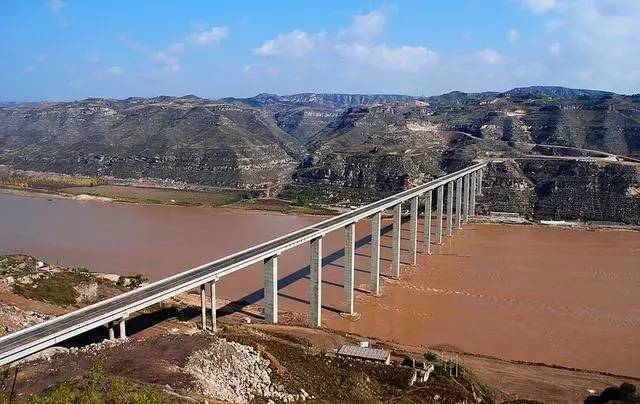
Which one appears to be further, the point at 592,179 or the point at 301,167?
the point at 301,167

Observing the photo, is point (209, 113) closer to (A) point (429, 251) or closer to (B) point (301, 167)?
(B) point (301, 167)

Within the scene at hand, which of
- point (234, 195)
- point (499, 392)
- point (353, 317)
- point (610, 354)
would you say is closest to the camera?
point (499, 392)

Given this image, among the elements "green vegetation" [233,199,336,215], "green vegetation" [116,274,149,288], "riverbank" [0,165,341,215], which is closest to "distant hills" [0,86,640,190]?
"riverbank" [0,165,341,215]

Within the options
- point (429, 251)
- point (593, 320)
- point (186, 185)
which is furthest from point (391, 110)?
point (593, 320)

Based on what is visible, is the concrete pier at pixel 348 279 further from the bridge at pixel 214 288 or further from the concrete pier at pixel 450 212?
the concrete pier at pixel 450 212

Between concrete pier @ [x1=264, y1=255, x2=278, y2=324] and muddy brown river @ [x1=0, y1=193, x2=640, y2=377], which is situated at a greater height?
concrete pier @ [x1=264, y1=255, x2=278, y2=324]

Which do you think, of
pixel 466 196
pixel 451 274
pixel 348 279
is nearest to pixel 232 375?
pixel 348 279

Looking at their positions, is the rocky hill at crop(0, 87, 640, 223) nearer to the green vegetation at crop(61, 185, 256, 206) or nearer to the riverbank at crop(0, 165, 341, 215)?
the riverbank at crop(0, 165, 341, 215)
